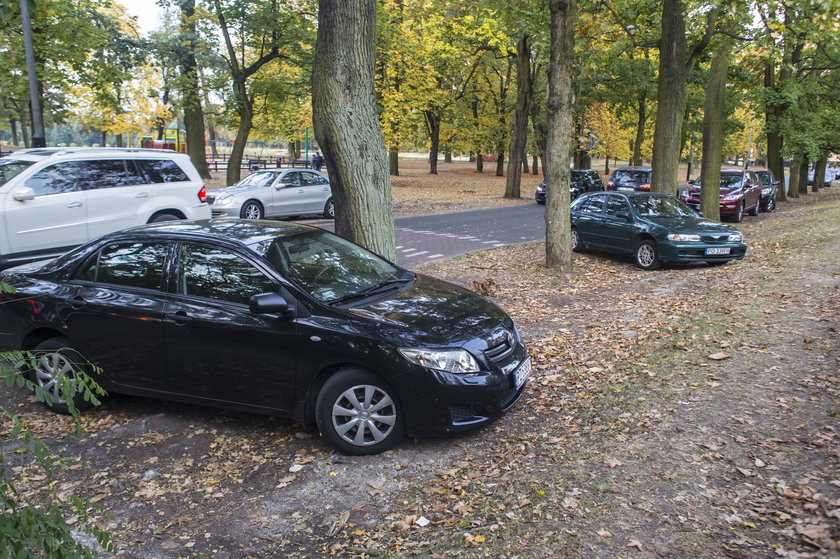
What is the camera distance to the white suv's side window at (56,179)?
10336 mm

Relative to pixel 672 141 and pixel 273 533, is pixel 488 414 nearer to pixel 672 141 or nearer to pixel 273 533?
pixel 273 533

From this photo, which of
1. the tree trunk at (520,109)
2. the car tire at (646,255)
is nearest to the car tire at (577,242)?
the car tire at (646,255)

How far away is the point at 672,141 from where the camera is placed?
16125 millimetres

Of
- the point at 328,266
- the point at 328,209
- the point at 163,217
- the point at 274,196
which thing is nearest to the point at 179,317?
the point at 328,266

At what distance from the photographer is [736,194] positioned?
917 inches

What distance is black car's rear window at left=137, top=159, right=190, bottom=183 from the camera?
11711mm

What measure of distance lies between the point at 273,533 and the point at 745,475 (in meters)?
2.92

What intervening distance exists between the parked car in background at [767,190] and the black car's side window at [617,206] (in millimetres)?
16207

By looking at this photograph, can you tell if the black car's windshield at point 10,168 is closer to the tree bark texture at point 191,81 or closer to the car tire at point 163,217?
the car tire at point 163,217

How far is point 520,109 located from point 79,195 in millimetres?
21966

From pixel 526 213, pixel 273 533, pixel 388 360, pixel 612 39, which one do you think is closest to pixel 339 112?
pixel 388 360

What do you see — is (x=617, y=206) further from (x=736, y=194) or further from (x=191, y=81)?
(x=191, y=81)

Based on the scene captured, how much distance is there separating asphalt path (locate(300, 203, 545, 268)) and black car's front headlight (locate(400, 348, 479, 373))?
781 cm

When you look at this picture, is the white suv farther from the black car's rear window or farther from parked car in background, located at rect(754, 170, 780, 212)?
parked car in background, located at rect(754, 170, 780, 212)
